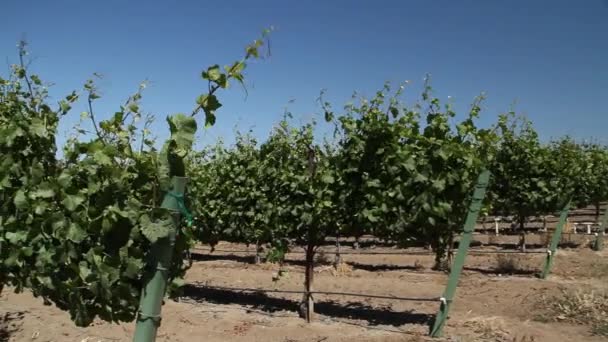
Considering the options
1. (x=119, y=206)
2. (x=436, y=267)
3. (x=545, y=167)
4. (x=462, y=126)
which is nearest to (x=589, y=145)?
(x=545, y=167)

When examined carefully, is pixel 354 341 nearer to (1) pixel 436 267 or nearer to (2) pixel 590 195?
(1) pixel 436 267

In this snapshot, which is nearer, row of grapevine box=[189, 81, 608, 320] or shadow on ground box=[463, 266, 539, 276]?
row of grapevine box=[189, 81, 608, 320]

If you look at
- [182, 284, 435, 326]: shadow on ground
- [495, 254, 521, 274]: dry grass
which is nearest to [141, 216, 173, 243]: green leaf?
[182, 284, 435, 326]: shadow on ground

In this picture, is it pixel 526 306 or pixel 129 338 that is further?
pixel 526 306

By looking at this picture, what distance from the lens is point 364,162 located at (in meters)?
6.09

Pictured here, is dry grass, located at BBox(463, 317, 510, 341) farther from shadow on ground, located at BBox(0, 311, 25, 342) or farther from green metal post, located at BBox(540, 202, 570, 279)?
shadow on ground, located at BBox(0, 311, 25, 342)

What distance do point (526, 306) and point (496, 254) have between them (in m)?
5.19

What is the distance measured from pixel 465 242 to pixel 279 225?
2623 millimetres

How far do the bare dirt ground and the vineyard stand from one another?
43 millimetres

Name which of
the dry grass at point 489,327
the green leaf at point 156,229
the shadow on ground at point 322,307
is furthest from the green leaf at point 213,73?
the shadow on ground at point 322,307

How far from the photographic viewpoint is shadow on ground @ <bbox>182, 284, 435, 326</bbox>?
276 inches

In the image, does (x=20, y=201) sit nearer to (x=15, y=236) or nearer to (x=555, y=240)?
(x=15, y=236)

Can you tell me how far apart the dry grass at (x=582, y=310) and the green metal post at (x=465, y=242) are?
174 cm

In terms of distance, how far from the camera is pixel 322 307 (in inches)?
310
